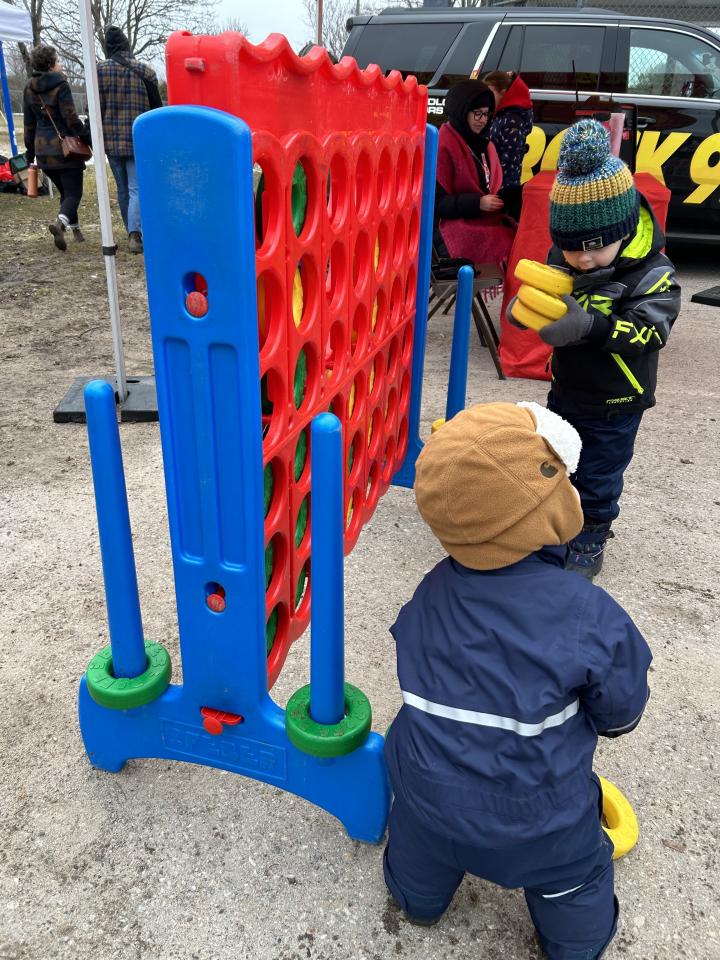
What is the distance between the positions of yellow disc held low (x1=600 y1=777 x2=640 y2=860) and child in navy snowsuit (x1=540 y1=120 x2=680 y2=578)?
3.41ft

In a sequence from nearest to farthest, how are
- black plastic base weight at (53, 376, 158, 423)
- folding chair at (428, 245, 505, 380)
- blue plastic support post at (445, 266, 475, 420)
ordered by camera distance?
blue plastic support post at (445, 266, 475, 420), black plastic base weight at (53, 376, 158, 423), folding chair at (428, 245, 505, 380)

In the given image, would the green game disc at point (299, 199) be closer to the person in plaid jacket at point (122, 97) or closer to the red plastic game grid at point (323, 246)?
the red plastic game grid at point (323, 246)

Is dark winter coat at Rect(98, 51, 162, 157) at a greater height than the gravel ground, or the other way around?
dark winter coat at Rect(98, 51, 162, 157)

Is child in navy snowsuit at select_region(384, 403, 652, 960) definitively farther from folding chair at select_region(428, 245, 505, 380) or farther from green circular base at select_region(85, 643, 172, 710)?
folding chair at select_region(428, 245, 505, 380)

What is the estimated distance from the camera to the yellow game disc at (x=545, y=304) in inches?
92.1

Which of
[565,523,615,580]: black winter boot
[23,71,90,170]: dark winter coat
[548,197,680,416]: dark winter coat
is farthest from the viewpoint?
[23,71,90,170]: dark winter coat

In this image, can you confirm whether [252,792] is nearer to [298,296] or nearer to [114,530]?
[114,530]

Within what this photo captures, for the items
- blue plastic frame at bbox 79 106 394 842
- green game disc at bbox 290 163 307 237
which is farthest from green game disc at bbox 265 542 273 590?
green game disc at bbox 290 163 307 237

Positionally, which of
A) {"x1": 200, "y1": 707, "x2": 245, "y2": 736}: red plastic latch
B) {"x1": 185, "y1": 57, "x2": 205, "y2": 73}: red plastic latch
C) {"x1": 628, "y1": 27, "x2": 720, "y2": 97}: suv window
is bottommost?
{"x1": 200, "y1": 707, "x2": 245, "y2": 736}: red plastic latch

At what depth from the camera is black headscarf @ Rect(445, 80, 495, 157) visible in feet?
14.4

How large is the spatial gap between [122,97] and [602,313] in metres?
6.06

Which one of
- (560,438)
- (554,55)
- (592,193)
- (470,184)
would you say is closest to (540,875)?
(560,438)

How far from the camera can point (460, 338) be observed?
300cm

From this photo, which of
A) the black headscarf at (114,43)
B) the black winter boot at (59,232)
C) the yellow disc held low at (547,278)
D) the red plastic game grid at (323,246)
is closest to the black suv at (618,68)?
the black headscarf at (114,43)
